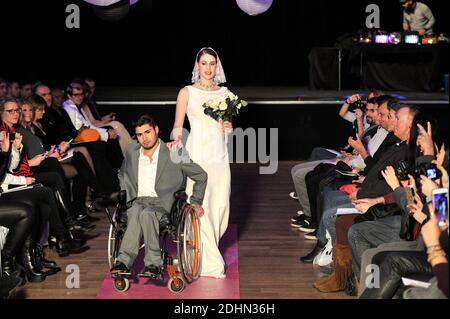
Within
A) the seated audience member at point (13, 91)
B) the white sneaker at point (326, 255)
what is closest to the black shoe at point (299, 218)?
the white sneaker at point (326, 255)

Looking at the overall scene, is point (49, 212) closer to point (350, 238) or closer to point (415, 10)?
point (350, 238)

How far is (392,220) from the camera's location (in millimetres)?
5949

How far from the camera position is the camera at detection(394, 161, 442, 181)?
5.13m

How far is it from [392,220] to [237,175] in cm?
498

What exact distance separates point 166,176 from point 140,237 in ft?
1.56

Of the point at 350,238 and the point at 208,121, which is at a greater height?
the point at 208,121

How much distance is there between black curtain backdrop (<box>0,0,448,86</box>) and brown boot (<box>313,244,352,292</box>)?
10241 mm

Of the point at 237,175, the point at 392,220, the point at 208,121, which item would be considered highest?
the point at 208,121

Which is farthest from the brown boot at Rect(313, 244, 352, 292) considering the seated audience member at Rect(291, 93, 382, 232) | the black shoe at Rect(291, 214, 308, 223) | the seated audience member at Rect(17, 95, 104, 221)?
the seated audience member at Rect(17, 95, 104, 221)

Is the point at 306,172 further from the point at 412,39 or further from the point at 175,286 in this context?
the point at 412,39

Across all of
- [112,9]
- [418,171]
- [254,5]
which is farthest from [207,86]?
[112,9]

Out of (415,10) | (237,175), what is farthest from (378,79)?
(237,175)

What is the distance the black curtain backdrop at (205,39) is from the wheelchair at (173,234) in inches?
388

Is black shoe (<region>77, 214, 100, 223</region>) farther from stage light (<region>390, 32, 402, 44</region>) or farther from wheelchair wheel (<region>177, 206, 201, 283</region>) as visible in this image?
stage light (<region>390, 32, 402, 44</region>)
